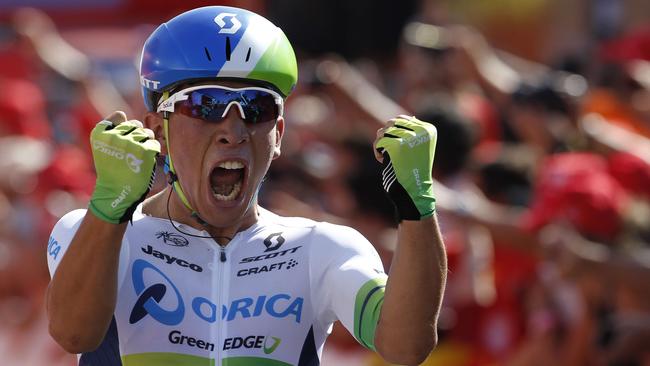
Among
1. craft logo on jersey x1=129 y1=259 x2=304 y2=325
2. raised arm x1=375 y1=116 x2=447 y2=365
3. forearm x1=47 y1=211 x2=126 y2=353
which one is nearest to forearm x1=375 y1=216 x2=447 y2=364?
raised arm x1=375 y1=116 x2=447 y2=365

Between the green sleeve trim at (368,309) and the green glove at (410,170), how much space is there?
10.9 inches

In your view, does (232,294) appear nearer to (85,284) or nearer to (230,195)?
(230,195)

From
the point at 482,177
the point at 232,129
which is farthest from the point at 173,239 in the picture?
the point at 482,177

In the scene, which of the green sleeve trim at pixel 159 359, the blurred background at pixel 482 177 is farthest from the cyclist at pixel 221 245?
the blurred background at pixel 482 177

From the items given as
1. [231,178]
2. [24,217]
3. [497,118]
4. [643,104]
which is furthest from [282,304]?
[24,217]

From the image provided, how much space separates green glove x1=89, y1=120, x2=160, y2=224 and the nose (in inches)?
10.1

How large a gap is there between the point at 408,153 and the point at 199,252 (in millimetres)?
806

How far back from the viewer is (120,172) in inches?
136

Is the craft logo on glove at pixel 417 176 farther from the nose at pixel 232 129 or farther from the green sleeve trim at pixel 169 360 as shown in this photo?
the green sleeve trim at pixel 169 360

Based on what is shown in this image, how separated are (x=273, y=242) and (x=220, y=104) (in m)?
0.51

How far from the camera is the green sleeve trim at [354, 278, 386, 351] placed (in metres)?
3.62

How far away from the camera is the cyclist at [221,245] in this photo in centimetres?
348

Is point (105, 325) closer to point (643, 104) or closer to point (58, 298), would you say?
point (58, 298)

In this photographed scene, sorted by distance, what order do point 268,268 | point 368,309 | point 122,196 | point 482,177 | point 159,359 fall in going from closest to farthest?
point 122,196 → point 368,309 → point 159,359 → point 268,268 → point 482,177
